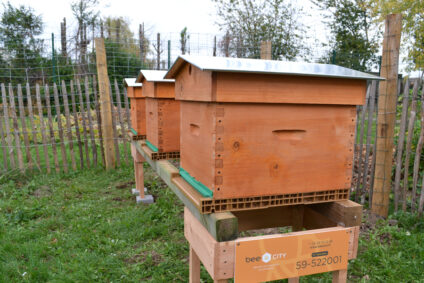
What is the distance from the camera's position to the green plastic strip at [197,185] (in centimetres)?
185

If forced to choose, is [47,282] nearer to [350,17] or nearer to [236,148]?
[236,148]

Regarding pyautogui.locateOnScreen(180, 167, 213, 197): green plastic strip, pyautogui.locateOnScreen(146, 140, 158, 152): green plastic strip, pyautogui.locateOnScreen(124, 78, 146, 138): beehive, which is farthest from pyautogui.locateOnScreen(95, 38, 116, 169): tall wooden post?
pyautogui.locateOnScreen(180, 167, 213, 197): green plastic strip

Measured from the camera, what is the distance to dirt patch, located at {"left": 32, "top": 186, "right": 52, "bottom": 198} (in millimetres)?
5703

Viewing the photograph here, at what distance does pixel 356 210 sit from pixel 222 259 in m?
0.88

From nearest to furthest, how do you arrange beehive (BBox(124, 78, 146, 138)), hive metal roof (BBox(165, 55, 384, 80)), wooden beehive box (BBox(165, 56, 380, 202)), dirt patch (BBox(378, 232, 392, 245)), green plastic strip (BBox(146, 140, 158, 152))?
1. hive metal roof (BBox(165, 55, 384, 80))
2. wooden beehive box (BBox(165, 56, 380, 202))
3. green plastic strip (BBox(146, 140, 158, 152))
4. dirt patch (BBox(378, 232, 392, 245))
5. beehive (BBox(124, 78, 146, 138))

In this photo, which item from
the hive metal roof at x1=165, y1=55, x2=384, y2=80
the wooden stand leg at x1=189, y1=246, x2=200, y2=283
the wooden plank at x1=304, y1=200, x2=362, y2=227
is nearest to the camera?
the hive metal roof at x1=165, y1=55, x2=384, y2=80

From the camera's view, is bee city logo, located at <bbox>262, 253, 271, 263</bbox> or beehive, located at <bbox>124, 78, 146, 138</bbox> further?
beehive, located at <bbox>124, 78, 146, 138</bbox>

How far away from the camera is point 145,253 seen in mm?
3707

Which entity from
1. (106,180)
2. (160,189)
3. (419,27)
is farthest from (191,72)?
(419,27)

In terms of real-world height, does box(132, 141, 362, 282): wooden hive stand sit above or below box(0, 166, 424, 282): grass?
above

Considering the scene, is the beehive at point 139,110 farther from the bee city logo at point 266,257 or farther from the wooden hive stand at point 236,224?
the bee city logo at point 266,257

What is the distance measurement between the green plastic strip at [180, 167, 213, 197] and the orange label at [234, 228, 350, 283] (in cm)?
32

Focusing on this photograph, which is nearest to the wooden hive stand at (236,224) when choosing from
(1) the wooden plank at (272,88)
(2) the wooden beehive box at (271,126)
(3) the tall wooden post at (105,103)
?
(2) the wooden beehive box at (271,126)

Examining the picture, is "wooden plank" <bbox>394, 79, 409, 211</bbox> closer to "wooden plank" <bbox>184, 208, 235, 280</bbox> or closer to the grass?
the grass
